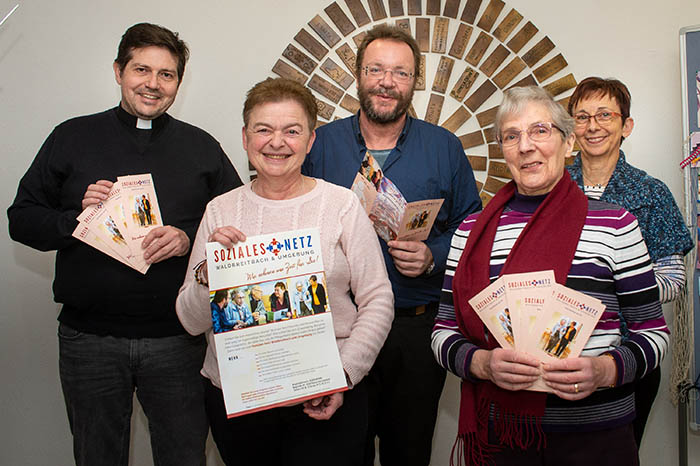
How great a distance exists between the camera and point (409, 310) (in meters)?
1.87

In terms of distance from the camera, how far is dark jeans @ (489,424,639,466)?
1.29m

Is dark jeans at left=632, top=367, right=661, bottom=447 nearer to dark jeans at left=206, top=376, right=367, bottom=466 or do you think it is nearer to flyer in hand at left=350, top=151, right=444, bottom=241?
flyer in hand at left=350, top=151, right=444, bottom=241

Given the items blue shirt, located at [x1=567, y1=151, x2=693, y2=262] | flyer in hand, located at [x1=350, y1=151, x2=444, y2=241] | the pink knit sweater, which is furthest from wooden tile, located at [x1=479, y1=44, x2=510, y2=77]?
the pink knit sweater

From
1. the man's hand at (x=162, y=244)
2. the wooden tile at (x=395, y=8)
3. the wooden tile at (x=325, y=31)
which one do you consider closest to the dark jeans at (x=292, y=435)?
the man's hand at (x=162, y=244)

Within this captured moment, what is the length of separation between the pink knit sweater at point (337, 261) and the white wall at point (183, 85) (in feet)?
4.52

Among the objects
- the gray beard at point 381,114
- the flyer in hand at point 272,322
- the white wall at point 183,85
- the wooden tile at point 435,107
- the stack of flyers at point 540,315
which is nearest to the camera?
the stack of flyers at point 540,315

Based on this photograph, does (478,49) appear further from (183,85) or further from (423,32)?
(183,85)

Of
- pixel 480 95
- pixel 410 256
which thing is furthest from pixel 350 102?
pixel 410 256

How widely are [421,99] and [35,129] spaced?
2017 mm

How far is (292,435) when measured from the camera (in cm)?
143

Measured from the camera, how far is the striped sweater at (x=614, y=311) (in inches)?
49.9

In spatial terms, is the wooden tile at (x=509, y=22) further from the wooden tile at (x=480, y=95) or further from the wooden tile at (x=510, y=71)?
the wooden tile at (x=480, y=95)

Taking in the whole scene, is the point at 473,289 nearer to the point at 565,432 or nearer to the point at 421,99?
the point at 565,432

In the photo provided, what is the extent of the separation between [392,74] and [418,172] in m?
0.38
